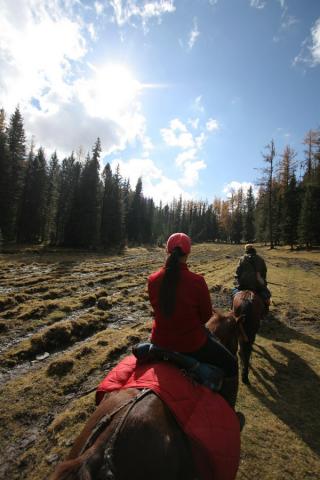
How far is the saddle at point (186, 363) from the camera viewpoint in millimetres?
2963

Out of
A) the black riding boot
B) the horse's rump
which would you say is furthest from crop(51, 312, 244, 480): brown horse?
the black riding boot

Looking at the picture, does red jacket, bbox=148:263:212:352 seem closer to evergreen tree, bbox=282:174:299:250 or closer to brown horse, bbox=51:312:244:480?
brown horse, bbox=51:312:244:480

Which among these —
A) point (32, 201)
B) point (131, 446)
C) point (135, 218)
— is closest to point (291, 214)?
point (135, 218)

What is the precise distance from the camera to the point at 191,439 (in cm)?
225

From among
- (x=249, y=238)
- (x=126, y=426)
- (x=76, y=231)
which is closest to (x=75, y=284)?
(x=126, y=426)

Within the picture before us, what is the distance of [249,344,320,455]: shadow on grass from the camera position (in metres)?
4.91

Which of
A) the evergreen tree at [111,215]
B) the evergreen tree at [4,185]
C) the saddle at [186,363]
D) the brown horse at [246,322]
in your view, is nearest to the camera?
the saddle at [186,363]

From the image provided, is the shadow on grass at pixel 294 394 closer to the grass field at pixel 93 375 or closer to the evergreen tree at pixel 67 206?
the grass field at pixel 93 375

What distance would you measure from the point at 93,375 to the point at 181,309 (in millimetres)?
4122

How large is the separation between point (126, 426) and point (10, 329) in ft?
25.3

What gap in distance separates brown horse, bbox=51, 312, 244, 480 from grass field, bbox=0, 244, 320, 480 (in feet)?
7.53

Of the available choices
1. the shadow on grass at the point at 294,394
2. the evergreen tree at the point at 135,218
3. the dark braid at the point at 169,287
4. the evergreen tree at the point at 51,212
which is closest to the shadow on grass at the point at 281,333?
the shadow on grass at the point at 294,394

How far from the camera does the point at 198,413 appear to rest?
2.44 meters

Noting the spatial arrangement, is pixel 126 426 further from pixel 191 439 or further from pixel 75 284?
pixel 75 284
